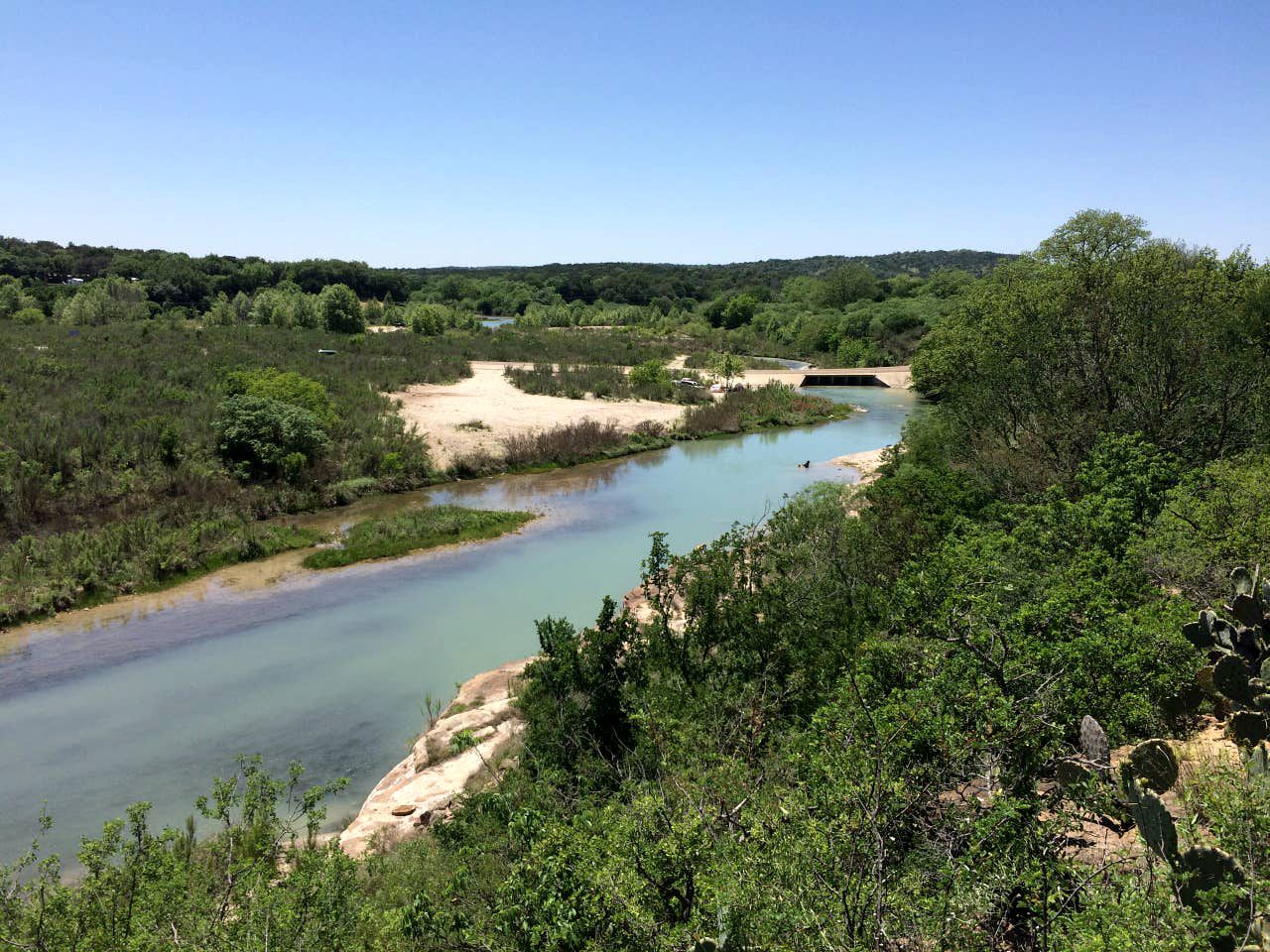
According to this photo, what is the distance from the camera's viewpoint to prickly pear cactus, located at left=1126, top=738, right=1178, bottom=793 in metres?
5.09

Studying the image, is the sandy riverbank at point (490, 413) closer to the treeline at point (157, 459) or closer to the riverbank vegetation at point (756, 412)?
the riverbank vegetation at point (756, 412)

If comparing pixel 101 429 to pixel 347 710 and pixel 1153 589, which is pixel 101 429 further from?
pixel 1153 589

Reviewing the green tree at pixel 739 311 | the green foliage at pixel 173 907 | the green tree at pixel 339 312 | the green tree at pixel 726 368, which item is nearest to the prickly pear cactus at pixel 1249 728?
the green foliage at pixel 173 907

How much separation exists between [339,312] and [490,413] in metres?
35.6

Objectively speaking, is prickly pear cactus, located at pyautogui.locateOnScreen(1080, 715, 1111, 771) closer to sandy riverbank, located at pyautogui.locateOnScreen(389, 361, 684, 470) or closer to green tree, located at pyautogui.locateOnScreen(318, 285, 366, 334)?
sandy riverbank, located at pyautogui.locateOnScreen(389, 361, 684, 470)

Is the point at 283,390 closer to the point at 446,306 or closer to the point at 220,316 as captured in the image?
the point at 220,316

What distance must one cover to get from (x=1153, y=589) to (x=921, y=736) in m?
5.23

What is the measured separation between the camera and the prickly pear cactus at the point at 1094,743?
5.34m

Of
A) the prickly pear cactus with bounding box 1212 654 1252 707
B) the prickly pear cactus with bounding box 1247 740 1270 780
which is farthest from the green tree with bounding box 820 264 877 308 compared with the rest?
the prickly pear cactus with bounding box 1247 740 1270 780

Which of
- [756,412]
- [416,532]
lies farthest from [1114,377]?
[756,412]

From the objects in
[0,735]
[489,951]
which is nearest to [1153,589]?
[489,951]

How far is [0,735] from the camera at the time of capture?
501 inches

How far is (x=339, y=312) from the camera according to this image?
66.5 metres

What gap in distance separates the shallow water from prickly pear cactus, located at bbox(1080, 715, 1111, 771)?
9842 mm
